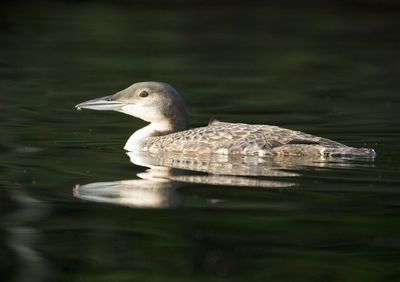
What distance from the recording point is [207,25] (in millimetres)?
26750

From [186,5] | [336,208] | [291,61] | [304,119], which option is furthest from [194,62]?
[186,5]

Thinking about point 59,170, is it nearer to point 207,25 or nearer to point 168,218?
point 168,218

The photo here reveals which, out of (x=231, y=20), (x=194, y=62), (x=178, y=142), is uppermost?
(x=231, y=20)

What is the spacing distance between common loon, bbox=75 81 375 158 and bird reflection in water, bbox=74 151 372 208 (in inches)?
3.1

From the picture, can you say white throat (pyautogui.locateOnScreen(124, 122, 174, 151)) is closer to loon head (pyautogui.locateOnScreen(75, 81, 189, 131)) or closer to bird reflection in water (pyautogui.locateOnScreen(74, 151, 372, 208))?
loon head (pyautogui.locateOnScreen(75, 81, 189, 131))

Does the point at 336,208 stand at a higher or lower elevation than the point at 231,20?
lower

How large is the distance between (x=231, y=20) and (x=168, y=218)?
77.1 ft

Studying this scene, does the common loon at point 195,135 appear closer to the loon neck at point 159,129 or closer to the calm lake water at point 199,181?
the loon neck at point 159,129

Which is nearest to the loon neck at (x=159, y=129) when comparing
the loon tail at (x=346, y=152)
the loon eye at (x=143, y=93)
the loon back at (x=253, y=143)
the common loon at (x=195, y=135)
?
the common loon at (x=195, y=135)

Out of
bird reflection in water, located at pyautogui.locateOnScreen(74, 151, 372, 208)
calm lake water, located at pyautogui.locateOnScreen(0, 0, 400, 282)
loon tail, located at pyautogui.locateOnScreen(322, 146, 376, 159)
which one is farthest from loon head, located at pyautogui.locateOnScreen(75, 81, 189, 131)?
loon tail, located at pyautogui.locateOnScreen(322, 146, 376, 159)

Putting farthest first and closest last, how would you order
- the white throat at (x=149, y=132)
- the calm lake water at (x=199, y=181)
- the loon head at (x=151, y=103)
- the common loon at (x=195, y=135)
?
the loon head at (x=151, y=103), the white throat at (x=149, y=132), the common loon at (x=195, y=135), the calm lake water at (x=199, y=181)

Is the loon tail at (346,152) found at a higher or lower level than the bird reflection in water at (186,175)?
higher

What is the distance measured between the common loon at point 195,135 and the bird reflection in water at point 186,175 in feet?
0.26

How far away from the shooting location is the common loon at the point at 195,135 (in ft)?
25.8
